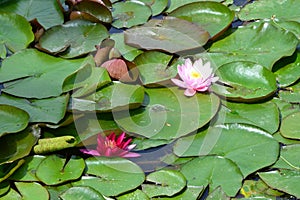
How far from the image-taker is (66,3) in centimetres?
315

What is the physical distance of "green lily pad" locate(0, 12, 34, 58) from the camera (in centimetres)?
280

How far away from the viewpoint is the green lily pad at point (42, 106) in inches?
91.0

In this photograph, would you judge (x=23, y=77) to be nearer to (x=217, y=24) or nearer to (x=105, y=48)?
(x=105, y=48)

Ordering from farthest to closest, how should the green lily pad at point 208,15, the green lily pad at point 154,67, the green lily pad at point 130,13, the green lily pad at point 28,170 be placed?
the green lily pad at point 130,13, the green lily pad at point 208,15, the green lily pad at point 154,67, the green lily pad at point 28,170

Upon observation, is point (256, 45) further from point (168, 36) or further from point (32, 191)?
point (32, 191)

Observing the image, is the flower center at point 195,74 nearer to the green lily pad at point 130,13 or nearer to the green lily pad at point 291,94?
the green lily pad at point 291,94

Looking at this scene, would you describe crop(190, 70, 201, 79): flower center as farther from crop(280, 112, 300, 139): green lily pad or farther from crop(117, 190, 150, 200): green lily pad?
crop(117, 190, 150, 200): green lily pad

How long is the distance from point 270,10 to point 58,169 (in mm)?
1677

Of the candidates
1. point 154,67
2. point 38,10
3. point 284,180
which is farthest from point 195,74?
point 38,10

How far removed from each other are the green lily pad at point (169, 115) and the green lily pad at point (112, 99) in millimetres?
57

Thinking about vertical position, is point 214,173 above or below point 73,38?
below

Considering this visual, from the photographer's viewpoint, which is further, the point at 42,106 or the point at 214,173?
the point at 42,106

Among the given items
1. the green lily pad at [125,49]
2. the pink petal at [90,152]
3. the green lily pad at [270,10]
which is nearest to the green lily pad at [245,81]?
the green lily pad at [125,49]

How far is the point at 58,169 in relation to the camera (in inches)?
85.9
